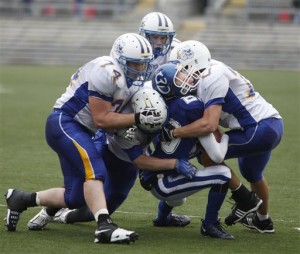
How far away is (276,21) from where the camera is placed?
28812 mm

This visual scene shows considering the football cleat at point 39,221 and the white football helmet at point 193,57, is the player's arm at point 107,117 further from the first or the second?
the football cleat at point 39,221

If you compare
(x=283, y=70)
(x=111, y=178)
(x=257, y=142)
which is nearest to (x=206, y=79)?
(x=257, y=142)

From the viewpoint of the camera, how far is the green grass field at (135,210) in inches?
242

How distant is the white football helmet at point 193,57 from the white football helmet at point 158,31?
1035 millimetres

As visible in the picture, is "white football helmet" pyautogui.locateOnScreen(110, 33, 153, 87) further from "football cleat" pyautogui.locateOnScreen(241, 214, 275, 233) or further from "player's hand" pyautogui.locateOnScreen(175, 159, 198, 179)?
"football cleat" pyautogui.locateOnScreen(241, 214, 275, 233)

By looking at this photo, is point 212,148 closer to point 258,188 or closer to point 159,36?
point 258,188

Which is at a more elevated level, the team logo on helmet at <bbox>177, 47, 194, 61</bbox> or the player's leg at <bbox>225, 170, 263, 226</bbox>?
the team logo on helmet at <bbox>177, 47, 194, 61</bbox>

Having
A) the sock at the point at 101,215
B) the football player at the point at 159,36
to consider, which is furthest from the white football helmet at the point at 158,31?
the sock at the point at 101,215

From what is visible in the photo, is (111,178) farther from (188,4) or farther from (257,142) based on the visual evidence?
(188,4)

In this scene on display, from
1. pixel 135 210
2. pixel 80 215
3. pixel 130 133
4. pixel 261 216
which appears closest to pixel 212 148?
pixel 130 133

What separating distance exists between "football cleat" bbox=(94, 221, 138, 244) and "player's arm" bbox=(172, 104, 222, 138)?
2.68 ft

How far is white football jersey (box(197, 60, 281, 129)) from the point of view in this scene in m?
6.46

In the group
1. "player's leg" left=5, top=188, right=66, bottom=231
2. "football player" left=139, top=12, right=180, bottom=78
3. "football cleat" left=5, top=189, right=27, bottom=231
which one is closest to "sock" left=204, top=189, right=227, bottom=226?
"player's leg" left=5, top=188, right=66, bottom=231

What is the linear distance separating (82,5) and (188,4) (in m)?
3.64
